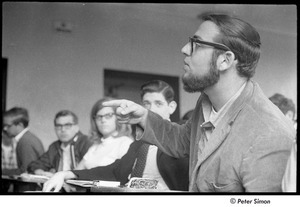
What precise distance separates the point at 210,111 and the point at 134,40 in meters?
0.69

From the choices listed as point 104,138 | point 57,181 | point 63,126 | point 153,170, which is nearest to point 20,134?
point 63,126

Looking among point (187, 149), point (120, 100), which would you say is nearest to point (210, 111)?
point (187, 149)

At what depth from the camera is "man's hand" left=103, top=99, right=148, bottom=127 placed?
2.83 m

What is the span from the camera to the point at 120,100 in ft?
9.80

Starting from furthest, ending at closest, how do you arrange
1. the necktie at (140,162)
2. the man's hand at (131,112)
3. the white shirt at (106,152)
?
the white shirt at (106,152), the necktie at (140,162), the man's hand at (131,112)

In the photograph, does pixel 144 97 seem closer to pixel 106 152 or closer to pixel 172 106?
pixel 172 106

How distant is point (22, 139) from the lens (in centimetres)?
324

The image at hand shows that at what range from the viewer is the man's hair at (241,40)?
289 cm

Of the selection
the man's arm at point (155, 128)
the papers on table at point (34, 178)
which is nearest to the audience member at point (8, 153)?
the papers on table at point (34, 178)

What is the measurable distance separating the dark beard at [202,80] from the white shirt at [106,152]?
512mm

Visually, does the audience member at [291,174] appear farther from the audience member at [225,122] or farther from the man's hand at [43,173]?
the man's hand at [43,173]

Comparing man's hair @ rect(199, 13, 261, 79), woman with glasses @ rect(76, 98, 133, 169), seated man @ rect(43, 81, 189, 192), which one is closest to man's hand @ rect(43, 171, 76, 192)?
seated man @ rect(43, 81, 189, 192)

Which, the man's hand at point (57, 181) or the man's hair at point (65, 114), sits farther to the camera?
the man's hair at point (65, 114)
